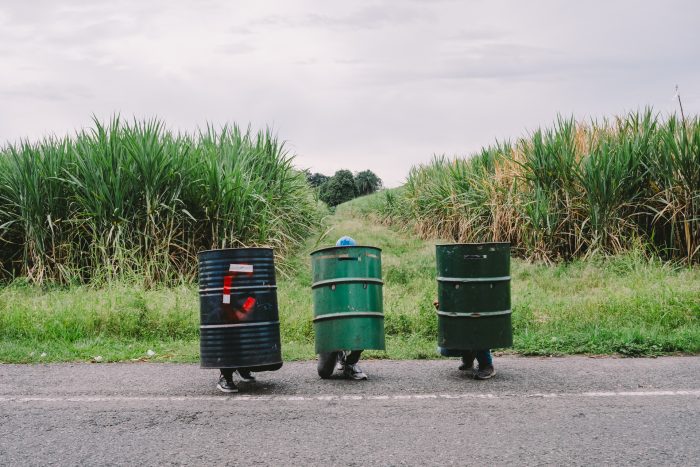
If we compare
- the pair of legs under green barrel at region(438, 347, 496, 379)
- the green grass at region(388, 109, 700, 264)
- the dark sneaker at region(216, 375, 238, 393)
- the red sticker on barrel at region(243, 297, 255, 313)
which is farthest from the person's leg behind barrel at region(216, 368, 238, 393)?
the green grass at region(388, 109, 700, 264)

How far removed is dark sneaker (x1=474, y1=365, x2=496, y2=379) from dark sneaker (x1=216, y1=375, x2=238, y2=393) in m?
2.09

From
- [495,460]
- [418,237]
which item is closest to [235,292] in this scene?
[495,460]

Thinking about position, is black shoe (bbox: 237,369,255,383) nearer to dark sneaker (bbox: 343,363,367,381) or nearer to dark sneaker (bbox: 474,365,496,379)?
dark sneaker (bbox: 343,363,367,381)

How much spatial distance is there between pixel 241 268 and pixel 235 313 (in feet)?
1.23

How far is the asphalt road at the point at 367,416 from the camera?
157 inches

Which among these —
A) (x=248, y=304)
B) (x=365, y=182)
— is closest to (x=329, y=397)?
(x=248, y=304)

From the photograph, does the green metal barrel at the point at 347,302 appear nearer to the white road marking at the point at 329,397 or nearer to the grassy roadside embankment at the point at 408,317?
the white road marking at the point at 329,397

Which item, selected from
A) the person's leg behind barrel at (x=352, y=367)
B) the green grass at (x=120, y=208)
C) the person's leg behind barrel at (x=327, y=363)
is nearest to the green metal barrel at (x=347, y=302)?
the person's leg behind barrel at (x=327, y=363)

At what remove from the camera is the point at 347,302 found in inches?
231

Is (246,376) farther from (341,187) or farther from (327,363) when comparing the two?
(341,187)

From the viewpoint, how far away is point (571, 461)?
381cm

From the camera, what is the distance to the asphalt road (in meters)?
4.00

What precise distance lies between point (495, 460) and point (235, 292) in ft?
8.68

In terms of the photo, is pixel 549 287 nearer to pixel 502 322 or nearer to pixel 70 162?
pixel 502 322
